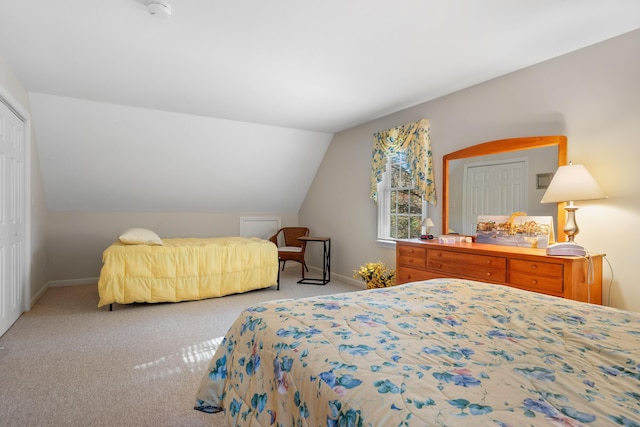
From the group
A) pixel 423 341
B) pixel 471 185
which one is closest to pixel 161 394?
pixel 423 341

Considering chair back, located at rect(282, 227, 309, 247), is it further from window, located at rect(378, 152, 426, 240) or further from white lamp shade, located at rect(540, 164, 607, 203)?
white lamp shade, located at rect(540, 164, 607, 203)

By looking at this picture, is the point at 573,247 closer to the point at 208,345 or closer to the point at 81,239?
the point at 208,345

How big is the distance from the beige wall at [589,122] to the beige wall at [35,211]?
162 inches

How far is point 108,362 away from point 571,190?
350 cm

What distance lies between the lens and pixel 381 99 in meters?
3.79

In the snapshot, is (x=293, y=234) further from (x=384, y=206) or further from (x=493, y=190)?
(x=493, y=190)

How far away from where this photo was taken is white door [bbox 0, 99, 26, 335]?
9.52ft

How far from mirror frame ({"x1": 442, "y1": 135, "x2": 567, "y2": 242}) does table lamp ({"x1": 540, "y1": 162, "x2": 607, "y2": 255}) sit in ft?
0.52

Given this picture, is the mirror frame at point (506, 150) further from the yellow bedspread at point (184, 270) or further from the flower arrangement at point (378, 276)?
the yellow bedspread at point (184, 270)

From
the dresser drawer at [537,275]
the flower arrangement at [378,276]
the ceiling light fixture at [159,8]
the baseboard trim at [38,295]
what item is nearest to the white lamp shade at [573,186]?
the dresser drawer at [537,275]

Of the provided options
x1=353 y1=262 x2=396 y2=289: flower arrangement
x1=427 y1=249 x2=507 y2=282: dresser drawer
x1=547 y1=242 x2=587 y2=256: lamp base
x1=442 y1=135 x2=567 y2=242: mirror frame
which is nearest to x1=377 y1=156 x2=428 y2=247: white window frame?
x1=353 y1=262 x2=396 y2=289: flower arrangement

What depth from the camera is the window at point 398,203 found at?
13.7ft

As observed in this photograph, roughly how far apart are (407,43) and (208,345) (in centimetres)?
280

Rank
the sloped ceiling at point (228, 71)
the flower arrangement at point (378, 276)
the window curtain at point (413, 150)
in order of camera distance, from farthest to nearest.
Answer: the flower arrangement at point (378, 276) < the window curtain at point (413, 150) < the sloped ceiling at point (228, 71)
